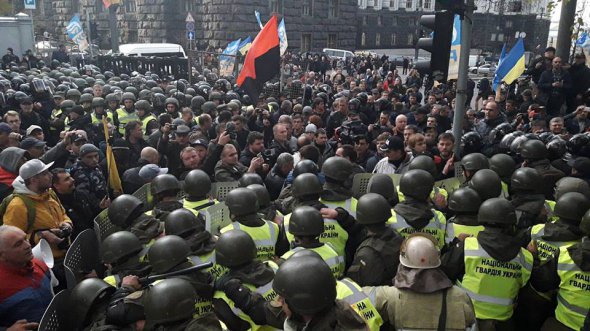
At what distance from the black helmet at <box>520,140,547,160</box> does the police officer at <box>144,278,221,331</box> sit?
451 centimetres

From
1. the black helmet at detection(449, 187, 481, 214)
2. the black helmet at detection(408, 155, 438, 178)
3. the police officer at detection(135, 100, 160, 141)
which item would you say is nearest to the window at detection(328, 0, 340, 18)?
the police officer at detection(135, 100, 160, 141)

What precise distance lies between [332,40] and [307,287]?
37.6 meters

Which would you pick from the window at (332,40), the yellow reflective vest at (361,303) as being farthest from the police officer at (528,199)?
the window at (332,40)

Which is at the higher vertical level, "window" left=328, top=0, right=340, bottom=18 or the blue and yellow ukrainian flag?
"window" left=328, top=0, right=340, bottom=18

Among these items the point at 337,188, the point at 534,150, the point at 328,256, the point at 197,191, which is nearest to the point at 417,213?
the point at 337,188

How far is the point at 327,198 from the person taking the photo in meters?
4.73

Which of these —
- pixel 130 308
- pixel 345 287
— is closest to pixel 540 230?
pixel 345 287

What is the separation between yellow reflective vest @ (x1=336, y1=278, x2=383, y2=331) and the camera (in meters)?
3.06

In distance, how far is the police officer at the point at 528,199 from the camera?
4793mm

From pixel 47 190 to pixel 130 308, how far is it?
233 cm

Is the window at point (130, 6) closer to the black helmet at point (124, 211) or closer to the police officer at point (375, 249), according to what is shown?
the black helmet at point (124, 211)

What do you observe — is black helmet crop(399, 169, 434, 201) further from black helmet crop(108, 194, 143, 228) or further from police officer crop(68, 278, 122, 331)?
police officer crop(68, 278, 122, 331)

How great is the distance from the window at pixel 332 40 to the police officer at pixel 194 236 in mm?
35731

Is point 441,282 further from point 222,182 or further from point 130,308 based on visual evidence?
point 222,182
